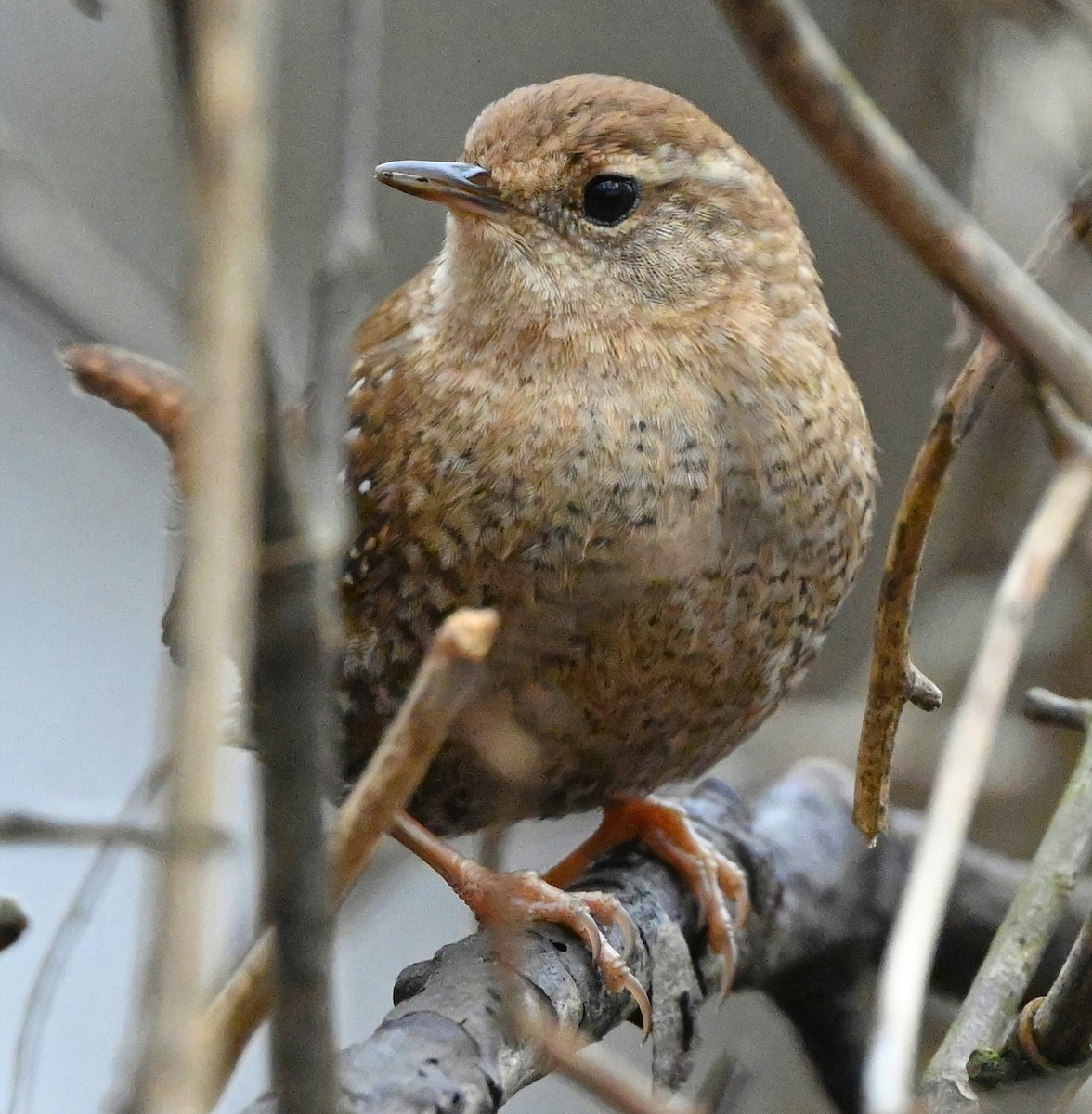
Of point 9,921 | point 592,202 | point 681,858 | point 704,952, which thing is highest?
point 592,202

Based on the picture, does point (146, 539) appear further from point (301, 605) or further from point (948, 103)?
point (301, 605)

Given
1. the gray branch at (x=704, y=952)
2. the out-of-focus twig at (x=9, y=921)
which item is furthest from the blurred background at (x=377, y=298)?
the out-of-focus twig at (x=9, y=921)

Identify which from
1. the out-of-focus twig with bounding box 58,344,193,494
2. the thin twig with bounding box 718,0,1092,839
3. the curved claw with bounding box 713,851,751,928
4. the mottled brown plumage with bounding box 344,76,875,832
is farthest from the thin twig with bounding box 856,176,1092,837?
the curved claw with bounding box 713,851,751,928

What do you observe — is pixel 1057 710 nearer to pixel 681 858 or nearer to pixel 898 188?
pixel 681 858

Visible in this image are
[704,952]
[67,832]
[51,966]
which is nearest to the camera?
[67,832]

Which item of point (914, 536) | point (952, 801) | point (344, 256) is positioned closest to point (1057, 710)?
point (914, 536)

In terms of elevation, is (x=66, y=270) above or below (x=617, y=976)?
above
